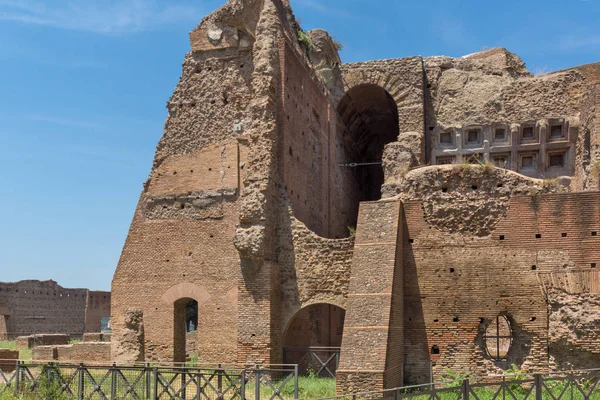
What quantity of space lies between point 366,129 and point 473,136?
193 inches

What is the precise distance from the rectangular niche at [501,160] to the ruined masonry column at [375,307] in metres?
7.92

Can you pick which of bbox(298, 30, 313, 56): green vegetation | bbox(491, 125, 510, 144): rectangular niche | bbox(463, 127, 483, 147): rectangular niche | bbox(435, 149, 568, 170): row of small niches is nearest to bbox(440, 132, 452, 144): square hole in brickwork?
bbox(463, 127, 483, 147): rectangular niche

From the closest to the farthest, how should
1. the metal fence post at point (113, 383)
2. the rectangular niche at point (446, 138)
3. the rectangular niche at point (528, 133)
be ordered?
the metal fence post at point (113, 383), the rectangular niche at point (528, 133), the rectangular niche at point (446, 138)

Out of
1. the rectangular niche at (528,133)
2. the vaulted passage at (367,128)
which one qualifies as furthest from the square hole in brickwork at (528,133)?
the vaulted passage at (367,128)

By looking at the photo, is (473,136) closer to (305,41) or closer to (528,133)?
(528,133)

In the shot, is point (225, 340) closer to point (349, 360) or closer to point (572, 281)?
point (349, 360)

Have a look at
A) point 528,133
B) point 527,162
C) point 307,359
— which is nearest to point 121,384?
point 307,359

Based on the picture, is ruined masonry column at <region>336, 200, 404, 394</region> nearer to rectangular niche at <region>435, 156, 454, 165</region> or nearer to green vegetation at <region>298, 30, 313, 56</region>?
green vegetation at <region>298, 30, 313, 56</region>

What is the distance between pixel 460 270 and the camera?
47.4ft

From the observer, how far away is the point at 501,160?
21.8 m

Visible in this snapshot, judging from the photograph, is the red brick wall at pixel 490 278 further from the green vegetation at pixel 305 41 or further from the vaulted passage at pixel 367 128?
the vaulted passage at pixel 367 128

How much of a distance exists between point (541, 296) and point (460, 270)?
1.57 metres

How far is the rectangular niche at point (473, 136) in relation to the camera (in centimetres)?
2234

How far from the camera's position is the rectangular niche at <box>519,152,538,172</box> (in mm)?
21406
